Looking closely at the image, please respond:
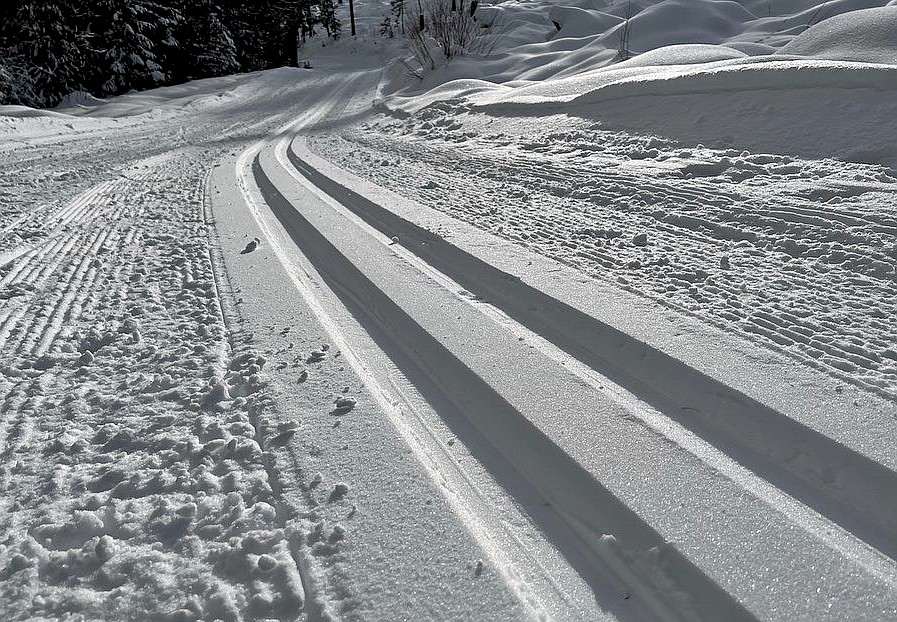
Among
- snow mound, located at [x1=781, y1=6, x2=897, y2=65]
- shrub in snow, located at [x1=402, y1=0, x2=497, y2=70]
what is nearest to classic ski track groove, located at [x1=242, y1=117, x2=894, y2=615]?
snow mound, located at [x1=781, y1=6, x2=897, y2=65]

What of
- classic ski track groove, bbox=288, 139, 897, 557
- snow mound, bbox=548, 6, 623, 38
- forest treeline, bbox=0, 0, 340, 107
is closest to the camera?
classic ski track groove, bbox=288, 139, 897, 557

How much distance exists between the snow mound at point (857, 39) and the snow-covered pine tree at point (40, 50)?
2056 cm

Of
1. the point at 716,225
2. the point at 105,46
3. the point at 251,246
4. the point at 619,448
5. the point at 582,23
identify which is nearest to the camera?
the point at 619,448

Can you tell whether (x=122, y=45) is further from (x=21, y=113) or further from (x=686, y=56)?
(x=686, y=56)

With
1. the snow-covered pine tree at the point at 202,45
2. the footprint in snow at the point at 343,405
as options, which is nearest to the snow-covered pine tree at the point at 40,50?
the snow-covered pine tree at the point at 202,45

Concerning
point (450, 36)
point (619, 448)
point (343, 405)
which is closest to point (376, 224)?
point (343, 405)

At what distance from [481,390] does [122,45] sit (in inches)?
998

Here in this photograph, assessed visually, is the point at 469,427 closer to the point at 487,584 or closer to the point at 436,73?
the point at 487,584

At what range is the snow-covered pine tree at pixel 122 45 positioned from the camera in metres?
21.6

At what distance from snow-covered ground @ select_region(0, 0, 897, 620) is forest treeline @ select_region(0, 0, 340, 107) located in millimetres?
17556

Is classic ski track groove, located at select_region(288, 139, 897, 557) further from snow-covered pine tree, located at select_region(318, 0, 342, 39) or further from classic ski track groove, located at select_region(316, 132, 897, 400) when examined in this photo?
snow-covered pine tree, located at select_region(318, 0, 342, 39)

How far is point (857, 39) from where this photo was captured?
712 centimetres

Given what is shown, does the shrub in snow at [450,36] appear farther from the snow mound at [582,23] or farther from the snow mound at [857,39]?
the snow mound at [857,39]

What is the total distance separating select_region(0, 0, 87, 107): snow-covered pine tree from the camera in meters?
18.7
